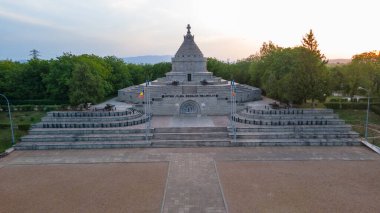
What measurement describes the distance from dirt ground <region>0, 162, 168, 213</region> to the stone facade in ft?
47.0

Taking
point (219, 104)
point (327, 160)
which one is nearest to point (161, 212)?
point (327, 160)

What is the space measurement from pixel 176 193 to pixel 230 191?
11.3ft

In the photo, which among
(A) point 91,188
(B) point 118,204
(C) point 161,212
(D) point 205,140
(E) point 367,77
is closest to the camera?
(C) point 161,212

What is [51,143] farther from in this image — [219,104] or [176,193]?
[219,104]

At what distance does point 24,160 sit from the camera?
25500 mm

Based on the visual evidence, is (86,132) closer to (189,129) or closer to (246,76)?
(189,129)

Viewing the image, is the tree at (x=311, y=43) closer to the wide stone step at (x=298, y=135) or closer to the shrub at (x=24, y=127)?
the wide stone step at (x=298, y=135)

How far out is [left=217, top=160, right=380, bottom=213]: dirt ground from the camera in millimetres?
16250

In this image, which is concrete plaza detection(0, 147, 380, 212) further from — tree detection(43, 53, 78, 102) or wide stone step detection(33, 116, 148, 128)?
tree detection(43, 53, 78, 102)

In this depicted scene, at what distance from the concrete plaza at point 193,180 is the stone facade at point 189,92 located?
42.4 feet

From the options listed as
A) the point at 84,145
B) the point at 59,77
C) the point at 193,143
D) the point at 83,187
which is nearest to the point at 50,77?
the point at 59,77

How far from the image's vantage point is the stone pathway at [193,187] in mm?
16219

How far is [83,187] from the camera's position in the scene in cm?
1927

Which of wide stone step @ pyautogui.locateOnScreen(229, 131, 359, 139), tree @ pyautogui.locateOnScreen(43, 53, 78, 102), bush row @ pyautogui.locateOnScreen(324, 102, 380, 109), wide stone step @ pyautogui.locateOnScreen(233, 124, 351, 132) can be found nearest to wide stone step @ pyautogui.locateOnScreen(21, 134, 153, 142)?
wide stone step @ pyautogui.locateOnScreen(229, 131, 359, 139)
